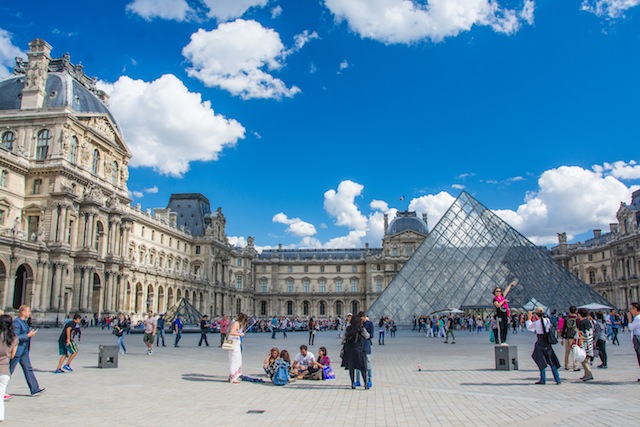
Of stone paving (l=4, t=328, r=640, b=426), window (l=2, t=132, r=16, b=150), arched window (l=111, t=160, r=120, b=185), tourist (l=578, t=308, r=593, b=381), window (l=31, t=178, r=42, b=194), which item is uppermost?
window (l=2, t=132, r=16, b=150)

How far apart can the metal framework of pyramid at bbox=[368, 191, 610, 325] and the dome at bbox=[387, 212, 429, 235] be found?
39.7m

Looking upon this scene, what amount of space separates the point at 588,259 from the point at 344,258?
33.3m

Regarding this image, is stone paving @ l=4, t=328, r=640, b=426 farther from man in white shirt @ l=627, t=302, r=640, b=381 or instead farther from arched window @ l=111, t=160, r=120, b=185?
arched window @ l=111, t=160, r=120, b=185

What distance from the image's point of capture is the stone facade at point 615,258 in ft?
190

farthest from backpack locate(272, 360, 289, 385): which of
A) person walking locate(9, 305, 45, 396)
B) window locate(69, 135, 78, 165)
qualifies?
window locate(69, 135, 78, 165)

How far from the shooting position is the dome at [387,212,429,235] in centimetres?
8025

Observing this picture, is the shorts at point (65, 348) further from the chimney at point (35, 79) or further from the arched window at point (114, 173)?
the arched window at point (114, 173)

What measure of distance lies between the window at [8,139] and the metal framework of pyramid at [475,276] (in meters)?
26.7

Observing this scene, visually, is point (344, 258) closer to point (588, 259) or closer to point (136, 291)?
point (588, 259)

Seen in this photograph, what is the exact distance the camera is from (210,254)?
62.2 metres

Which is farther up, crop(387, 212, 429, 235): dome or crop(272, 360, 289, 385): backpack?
crop(387, 212, 429, 235): dome

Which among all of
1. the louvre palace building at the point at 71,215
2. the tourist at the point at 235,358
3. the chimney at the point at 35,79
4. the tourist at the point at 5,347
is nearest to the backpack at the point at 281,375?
the tourist at the point at 235,358

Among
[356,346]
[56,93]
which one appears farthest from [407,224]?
[356,346]

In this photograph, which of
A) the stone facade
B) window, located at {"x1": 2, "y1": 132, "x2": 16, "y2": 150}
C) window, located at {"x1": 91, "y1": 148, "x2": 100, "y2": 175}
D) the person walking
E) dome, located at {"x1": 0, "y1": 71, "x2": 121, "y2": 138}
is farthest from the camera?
the stone facade
